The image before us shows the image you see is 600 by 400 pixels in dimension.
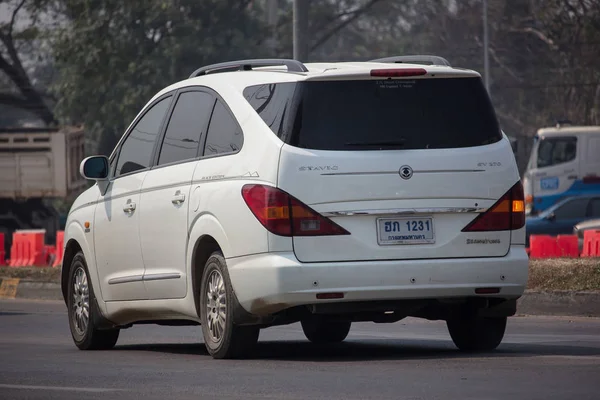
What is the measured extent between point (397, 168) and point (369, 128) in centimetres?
31

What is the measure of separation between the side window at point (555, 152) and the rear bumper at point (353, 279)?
27.9m

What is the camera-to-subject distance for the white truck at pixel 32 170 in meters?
35.4

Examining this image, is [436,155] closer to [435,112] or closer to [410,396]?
[435,112]

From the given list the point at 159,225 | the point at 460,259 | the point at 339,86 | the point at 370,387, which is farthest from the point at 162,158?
the point at 370,387

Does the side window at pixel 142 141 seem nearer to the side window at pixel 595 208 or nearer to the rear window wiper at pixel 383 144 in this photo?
the rear window wiper at pixel 383 144

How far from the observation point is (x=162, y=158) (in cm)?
960

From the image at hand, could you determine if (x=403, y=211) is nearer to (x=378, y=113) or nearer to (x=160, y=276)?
(x=378, y=113)

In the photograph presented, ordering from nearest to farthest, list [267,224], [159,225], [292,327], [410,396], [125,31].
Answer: [410,396] → [267,224] → [159,225] → [292,327] → [125,31]

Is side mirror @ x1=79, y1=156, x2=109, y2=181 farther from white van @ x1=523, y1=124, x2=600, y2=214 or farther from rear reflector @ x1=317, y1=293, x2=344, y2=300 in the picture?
white van @ x1=523, y1=124, x2=600, y2=214

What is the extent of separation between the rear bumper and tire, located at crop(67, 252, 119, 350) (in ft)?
7.42

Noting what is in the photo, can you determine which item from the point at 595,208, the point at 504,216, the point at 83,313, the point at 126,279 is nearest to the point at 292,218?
the point at 504,216

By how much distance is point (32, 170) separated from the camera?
117 ft

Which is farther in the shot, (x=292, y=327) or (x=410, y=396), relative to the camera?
(x=292, y=327)

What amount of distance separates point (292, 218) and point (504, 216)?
130cm
